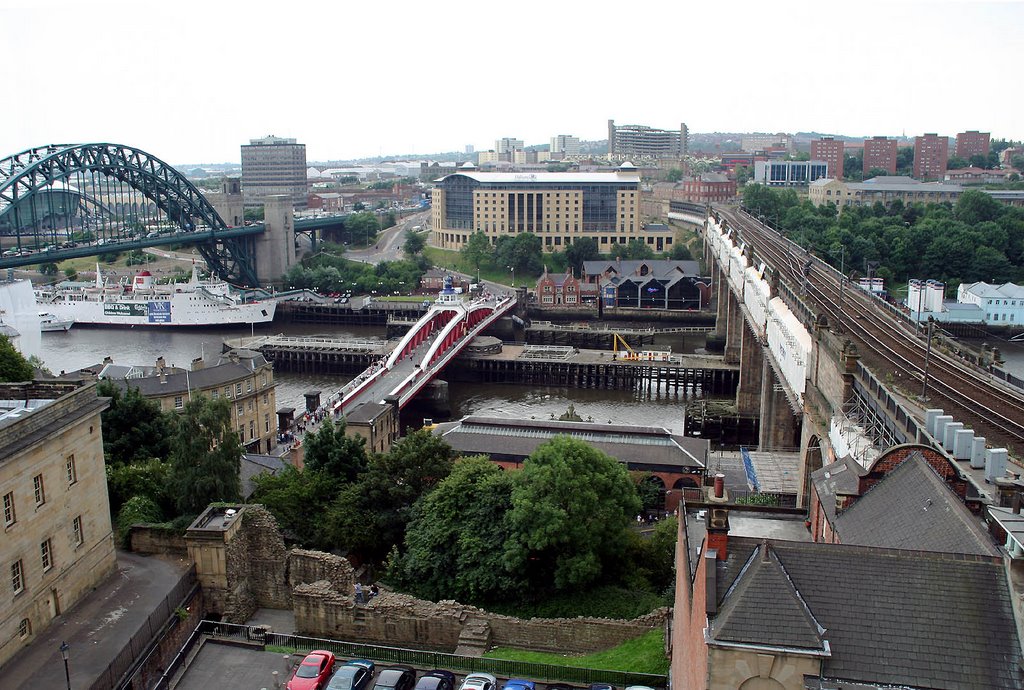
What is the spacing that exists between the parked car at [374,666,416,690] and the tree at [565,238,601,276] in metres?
92.2

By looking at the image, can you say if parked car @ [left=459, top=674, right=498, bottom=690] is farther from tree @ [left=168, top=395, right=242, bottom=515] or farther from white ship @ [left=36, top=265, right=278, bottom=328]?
white ship @ [left=36, top=265, right=278, bottom=328]

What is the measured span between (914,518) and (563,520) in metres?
9.37

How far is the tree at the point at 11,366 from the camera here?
104 ft

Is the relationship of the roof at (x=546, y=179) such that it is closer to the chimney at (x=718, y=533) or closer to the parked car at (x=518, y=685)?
the parked car at (x=518, y=685)

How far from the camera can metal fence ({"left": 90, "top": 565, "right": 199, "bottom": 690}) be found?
57.2 ft

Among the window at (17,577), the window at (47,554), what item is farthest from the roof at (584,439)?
the window at (17,577)

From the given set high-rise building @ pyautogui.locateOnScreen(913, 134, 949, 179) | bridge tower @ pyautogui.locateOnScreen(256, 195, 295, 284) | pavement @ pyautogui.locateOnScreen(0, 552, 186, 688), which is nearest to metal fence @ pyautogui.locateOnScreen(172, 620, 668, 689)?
pavement @ pyautogui.locateOnScreen(0, 552, 186, 688)

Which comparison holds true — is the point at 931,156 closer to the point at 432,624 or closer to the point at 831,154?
the point at 831,154

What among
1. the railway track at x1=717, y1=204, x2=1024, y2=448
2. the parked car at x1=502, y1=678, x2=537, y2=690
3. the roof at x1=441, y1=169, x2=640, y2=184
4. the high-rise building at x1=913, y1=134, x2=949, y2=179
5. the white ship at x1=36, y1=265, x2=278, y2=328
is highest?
the high-rise building at x1=913, y1=134, x2=949, y2=179

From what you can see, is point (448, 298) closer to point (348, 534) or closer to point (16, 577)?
point (348, 534)

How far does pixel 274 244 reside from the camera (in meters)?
115

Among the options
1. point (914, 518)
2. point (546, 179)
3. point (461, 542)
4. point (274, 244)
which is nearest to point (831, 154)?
point (546, 179)

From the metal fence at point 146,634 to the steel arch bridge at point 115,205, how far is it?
231 feet

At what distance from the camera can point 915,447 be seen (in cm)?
1772
